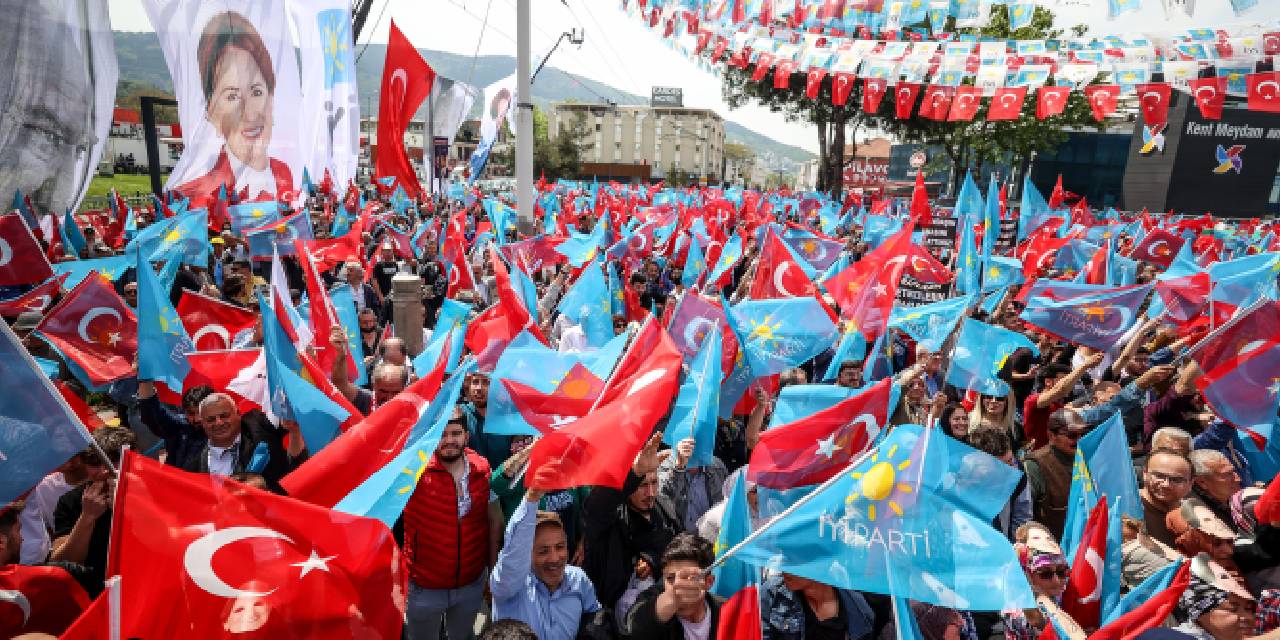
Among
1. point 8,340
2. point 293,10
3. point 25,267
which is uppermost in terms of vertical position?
point 293,10

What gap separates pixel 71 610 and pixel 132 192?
36.5 m

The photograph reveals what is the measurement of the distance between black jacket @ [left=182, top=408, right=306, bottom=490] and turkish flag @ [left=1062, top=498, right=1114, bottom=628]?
393 cm

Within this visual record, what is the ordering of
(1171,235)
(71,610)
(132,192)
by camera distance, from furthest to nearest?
(132,192), (1171,235), (71,610)

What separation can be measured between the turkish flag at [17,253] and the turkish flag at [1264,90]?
15.2 meters

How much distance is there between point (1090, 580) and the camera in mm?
3088

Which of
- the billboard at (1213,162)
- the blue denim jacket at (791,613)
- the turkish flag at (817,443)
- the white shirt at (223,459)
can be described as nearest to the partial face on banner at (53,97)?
the white shirt at (223,459)

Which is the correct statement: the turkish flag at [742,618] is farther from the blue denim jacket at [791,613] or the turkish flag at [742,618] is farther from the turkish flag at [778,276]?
the turkish flag at [778,276]

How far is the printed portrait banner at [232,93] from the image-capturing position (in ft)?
47.8

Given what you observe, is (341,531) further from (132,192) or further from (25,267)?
(132,192)

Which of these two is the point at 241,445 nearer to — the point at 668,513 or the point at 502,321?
the point at 502,321

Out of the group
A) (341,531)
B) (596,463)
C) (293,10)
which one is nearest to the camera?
(341,531)

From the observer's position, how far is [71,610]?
284cm

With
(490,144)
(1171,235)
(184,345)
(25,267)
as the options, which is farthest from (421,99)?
(1171,235)

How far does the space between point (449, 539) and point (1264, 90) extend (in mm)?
13367
